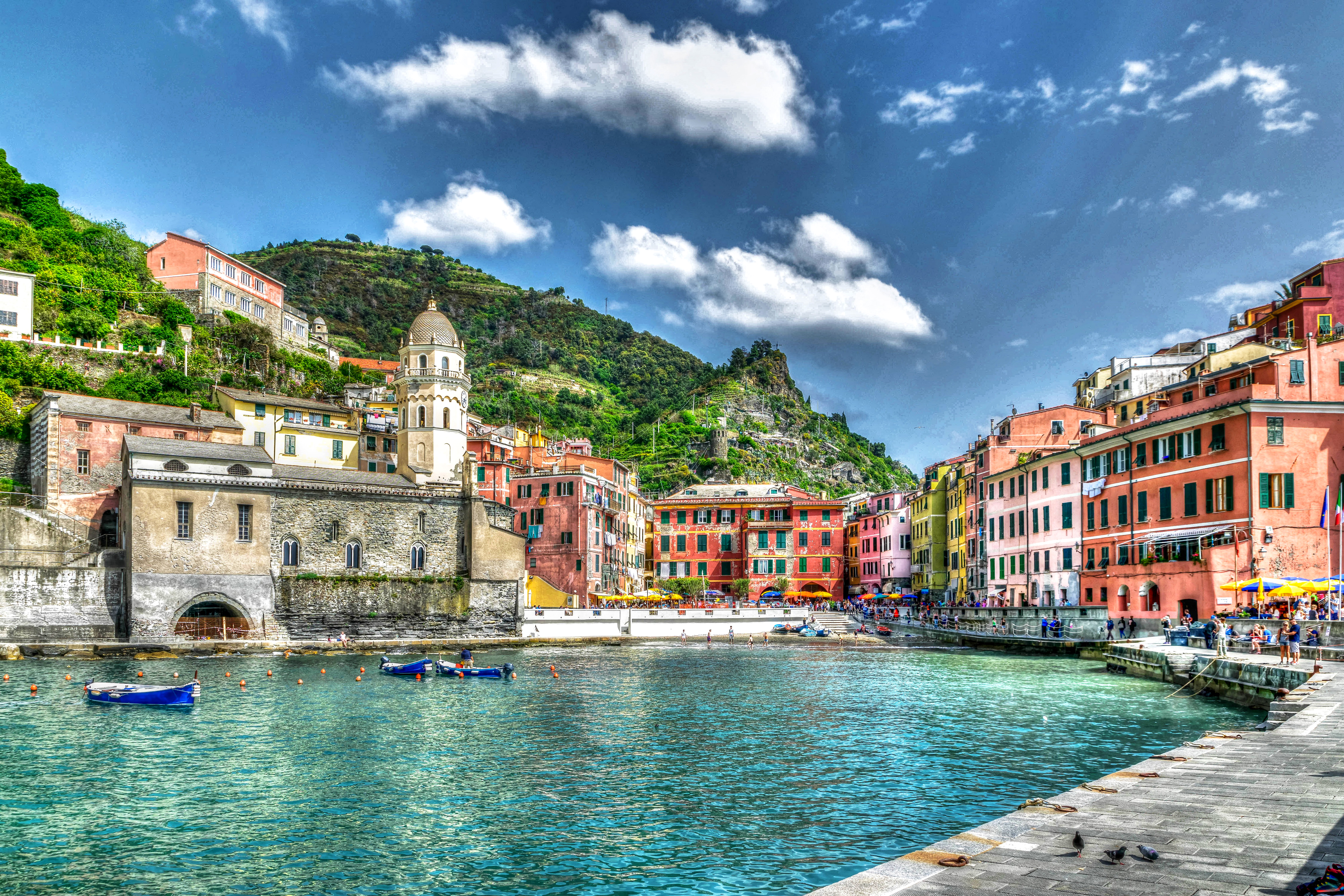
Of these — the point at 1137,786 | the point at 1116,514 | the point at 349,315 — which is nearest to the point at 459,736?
the point at 1137,786

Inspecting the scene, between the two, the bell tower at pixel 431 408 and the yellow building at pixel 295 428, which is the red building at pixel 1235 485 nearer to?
the bell tower at pixel 431 408

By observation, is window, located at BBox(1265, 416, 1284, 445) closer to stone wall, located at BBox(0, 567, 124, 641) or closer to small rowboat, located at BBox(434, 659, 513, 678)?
small rowboat, located at BBox(434, 659, 513, 678)

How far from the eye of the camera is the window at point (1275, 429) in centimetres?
3859

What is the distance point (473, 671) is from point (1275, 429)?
3575 cm

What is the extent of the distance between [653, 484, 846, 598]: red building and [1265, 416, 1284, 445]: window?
4454cm

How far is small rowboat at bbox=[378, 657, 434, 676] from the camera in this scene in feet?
131

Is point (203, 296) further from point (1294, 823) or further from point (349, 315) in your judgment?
point (1294, 823)

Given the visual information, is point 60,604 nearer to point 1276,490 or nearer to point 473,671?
point 473,671

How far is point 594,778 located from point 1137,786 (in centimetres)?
1137

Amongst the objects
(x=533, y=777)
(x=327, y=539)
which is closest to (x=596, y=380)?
(x=327, y=539)

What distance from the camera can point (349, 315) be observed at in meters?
162

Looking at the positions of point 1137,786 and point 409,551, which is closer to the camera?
point 1137,786

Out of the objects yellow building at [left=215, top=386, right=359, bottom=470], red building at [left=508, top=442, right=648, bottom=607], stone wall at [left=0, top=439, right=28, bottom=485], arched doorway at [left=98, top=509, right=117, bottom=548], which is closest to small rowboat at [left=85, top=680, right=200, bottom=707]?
arched doorway at [left=98, top=509, right=117, bottom=548]

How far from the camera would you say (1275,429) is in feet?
127
